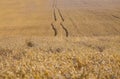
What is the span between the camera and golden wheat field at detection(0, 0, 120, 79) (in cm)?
510

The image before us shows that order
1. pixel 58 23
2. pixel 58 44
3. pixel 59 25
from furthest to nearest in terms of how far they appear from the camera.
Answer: pixel 58 23 → pixel 59 25 → pixel 58 44

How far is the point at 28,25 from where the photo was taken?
37.2m

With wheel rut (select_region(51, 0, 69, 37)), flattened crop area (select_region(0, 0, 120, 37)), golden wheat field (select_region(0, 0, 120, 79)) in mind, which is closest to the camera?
golden wheat field (select_region(0, 0, 120, 79))

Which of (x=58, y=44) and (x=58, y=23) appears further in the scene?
(x=58, y=23)

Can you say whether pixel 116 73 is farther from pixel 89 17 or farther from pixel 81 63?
pixel 89 17

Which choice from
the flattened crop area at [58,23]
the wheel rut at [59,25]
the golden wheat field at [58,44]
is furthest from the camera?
the flattened crop area at [58,23]

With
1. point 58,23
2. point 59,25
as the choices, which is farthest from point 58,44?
point 58,23

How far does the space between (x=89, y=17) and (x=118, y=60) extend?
36499mm

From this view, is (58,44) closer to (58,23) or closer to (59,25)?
(59,25)

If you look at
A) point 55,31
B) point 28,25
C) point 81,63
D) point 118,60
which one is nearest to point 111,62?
point 118,60

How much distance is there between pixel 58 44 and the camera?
48.7 feet

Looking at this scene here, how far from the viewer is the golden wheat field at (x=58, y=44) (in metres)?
5.10

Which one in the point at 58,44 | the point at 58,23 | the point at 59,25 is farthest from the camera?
the point at 58,23

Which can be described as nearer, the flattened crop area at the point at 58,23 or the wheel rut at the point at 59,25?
the wheel rut at the point at 59,25
